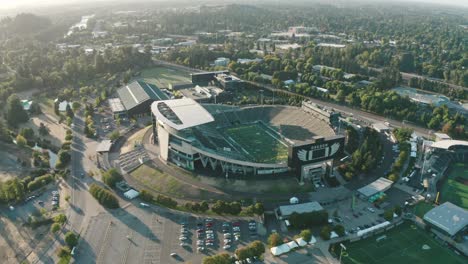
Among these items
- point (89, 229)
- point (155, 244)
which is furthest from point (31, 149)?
point (155, 244)

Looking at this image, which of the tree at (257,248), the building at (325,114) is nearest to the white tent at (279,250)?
the tree at (257,248)

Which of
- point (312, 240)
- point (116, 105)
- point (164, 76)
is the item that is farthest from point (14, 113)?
point (312, 240)

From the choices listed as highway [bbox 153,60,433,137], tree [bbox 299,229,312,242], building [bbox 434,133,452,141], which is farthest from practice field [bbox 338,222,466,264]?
highway [bbox 153,60,433,137]

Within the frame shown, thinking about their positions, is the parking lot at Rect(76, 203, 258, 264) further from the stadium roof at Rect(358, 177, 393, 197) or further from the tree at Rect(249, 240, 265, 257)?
the stadium roof at Rect(358, 177, 393, 197)

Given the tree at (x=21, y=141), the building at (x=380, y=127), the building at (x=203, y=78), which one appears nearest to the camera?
the tree at (x=21, y=141)

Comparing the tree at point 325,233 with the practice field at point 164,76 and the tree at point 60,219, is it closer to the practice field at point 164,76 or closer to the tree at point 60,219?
the tree at point 60,219

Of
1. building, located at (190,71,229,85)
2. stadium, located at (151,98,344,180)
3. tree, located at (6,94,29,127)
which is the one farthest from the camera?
building, located at (190,71,229,85)
